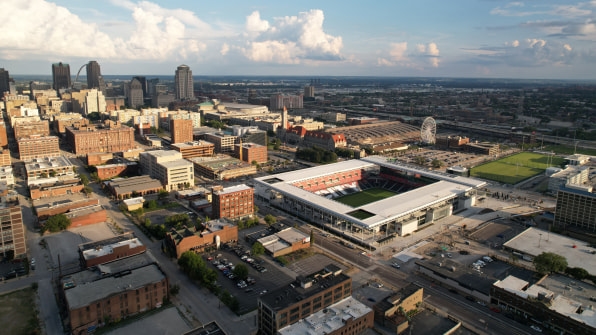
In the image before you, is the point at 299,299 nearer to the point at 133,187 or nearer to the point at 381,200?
the point at 381,200

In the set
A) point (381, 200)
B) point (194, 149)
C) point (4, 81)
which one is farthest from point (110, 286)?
point (4, 81)

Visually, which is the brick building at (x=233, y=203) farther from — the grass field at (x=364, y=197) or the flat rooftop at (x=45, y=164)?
the flat rooftop at (x=45, y=164)

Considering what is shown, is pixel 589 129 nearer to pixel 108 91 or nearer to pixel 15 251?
pixel 15 251

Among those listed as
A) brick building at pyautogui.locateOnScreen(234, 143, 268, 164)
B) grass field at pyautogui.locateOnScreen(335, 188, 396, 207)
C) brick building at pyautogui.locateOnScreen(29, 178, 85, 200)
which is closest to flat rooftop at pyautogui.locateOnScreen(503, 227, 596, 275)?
grass field at pyautogui.locateOnScreen(335, 188, 396, 207)

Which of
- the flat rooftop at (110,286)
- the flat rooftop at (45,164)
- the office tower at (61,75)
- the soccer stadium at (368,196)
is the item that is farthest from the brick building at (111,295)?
the office tower at (61,75)

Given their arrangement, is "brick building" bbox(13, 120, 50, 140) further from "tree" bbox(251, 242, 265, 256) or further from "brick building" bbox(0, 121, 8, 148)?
"tree" bbox(251, 242, 265, 256)
